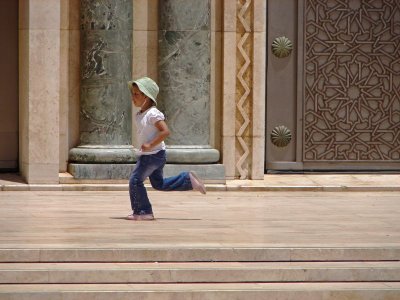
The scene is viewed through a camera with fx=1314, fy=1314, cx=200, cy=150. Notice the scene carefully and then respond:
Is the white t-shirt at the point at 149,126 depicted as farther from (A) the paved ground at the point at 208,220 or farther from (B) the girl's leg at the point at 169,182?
(A) the paved ground at the point at 208,220

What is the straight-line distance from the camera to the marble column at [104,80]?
55.2ft

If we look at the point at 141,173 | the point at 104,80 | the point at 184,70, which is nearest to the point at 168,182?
the point at 141,173

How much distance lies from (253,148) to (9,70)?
11.4 ft

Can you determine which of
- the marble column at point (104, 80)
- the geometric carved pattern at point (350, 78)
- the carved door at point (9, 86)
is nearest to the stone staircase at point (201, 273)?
the marble column at point (104, 80)

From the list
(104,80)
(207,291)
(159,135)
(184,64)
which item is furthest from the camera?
(184,64)

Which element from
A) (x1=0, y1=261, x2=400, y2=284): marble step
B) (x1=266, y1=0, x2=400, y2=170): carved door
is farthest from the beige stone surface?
(x1=0, y1=261, x2=400, y2=284): marble step

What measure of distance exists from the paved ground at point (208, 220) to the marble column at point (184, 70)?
99cm

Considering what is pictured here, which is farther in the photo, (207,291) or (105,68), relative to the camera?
(105,68)

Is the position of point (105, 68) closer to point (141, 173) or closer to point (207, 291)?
point (141, 173)

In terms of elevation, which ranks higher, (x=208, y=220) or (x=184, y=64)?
(x=184, y=64)

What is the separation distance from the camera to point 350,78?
1833 cm

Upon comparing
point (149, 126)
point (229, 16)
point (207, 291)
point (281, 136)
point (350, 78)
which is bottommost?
point (207, 291)

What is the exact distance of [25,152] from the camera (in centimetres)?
1705

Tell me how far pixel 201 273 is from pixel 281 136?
8266mm
